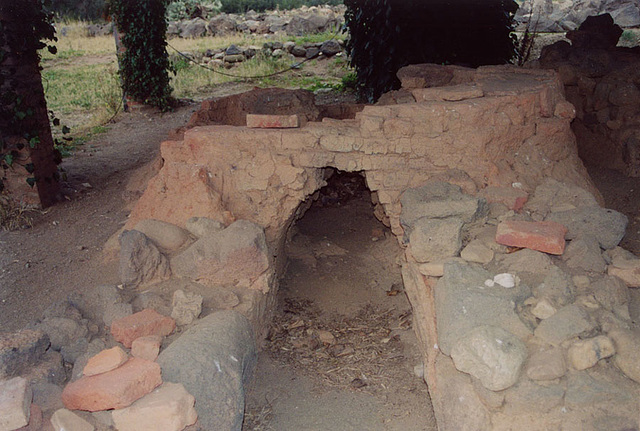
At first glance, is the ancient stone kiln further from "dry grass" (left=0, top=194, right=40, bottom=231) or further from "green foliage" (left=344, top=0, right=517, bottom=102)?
"green foliage" (left=344, top=0, right=517, bottom=102)

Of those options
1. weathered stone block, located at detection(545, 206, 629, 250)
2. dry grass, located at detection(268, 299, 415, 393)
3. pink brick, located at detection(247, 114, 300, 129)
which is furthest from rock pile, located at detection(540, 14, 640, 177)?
pink brick, located at detection(247, 114, 300, 129)

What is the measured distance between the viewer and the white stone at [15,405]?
8.55ft

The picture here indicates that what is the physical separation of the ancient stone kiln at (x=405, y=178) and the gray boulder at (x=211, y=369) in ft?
2.09

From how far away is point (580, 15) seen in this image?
16297mm

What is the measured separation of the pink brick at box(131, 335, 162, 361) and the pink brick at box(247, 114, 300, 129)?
6.66ft

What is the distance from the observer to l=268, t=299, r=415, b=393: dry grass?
14.0 feet

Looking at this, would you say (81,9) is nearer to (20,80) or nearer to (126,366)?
(20,80)

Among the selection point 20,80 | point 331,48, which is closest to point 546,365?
point 20,80

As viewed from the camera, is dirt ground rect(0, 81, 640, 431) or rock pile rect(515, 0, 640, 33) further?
rock pile rect(515, 0, 640, 33)

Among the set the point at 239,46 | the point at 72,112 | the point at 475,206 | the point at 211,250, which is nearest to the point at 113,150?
the point at 72,112

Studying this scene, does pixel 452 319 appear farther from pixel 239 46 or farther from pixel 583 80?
pixel 239 46

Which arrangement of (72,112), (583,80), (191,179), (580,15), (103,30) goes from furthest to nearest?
(103,30) → (580,15) → (72,112) → (583,80) → (191,179)

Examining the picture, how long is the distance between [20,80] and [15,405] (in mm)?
4717

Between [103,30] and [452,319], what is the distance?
68.7ft
